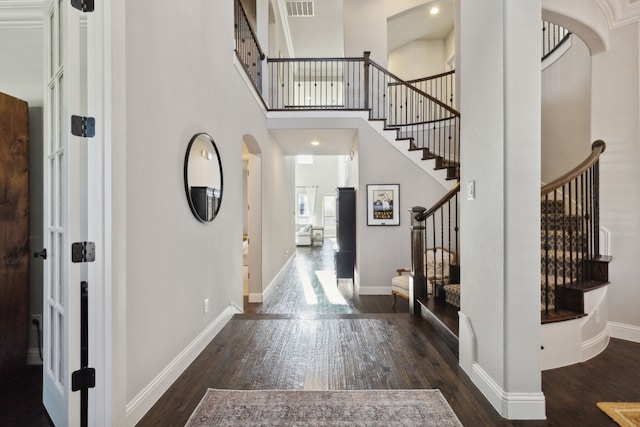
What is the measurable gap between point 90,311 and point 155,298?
40cm

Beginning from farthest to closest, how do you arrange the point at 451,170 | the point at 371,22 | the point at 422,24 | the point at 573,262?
the point at 422,24 < the point at 371,22 < the point at 451,170 < the point at 573,262

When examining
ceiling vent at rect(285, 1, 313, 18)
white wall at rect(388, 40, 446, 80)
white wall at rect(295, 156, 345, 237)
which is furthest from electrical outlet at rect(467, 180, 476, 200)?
white wall at rect(295, 156, 345, 237)

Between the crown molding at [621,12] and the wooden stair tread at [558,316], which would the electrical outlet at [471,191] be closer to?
the wooden stair tread at [558,316]

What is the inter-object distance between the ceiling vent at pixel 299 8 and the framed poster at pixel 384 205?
4.90 m

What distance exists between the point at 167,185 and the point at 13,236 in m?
1.25

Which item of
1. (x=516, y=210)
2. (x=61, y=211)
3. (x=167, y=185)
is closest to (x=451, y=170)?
(x=516, y=210)

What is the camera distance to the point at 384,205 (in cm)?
513

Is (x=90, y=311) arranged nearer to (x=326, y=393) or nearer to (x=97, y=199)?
(x=97, y=199)

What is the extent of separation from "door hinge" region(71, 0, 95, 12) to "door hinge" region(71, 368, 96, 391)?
5.86 ft

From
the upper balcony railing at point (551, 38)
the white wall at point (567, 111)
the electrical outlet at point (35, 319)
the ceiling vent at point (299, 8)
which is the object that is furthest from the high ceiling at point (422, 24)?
the electrical outlet at point (35, 319)

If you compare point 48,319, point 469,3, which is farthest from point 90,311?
point 469,3

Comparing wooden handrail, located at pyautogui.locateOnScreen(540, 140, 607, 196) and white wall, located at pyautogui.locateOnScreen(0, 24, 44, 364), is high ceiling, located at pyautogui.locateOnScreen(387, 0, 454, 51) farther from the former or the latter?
white wall, located at pyautogui.locateOnScreen(0, 24, 44, 364)

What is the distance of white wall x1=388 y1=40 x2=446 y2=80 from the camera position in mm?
8023

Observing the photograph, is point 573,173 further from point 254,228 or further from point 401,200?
point 254,228
